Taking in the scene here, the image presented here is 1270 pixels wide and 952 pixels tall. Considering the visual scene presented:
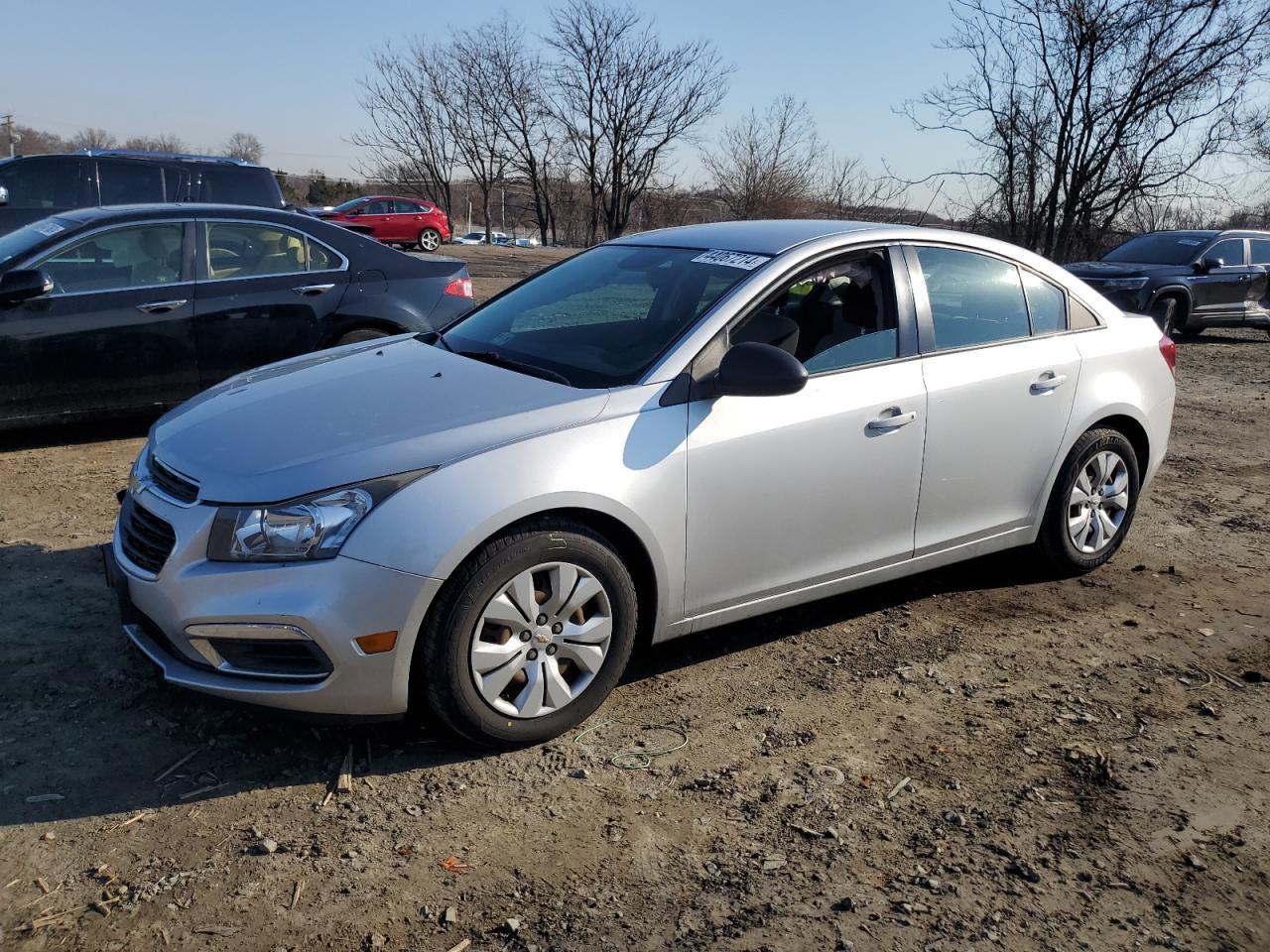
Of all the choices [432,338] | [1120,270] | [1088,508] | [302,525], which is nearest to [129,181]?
[432,338]

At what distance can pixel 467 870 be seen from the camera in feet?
9.21

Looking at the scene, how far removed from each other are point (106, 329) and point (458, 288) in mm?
2322

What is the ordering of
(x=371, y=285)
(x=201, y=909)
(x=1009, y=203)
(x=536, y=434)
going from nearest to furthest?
(x=201, y=909)
(x=536, y=434)
(x=371, y=285)
(x=1009, y=203)

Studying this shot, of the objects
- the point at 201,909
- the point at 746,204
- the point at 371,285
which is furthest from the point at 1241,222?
the point at 201,909

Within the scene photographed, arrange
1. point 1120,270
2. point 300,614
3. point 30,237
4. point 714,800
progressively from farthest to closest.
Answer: point 1120,270, point 30,237, point 714,800, point 300,614

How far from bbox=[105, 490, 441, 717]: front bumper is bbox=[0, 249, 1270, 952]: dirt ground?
207mm

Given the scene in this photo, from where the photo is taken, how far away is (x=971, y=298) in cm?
454

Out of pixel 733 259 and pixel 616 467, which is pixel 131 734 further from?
pixel 733 259

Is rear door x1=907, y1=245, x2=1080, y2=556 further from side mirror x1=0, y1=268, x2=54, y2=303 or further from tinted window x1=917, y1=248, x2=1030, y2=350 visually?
side mirror x1=0, y1=268, x2=54, y2=303

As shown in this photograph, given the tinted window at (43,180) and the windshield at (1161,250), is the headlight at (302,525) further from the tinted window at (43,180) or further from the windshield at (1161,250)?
the windshield at (1161,250)

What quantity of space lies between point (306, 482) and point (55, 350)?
4.08 metres

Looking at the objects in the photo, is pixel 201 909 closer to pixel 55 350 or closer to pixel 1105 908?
pixel 1105 908

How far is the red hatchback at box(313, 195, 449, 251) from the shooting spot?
102 feet

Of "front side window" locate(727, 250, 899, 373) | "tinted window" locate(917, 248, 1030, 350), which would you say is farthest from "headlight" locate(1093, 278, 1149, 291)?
"front side window" locate(727, 250, 899, 373)
